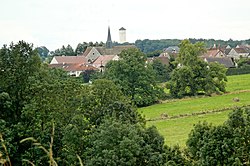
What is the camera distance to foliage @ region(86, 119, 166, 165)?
15828 millimetres

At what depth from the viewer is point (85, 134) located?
19.0 m

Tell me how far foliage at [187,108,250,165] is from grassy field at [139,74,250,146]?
12.5 m

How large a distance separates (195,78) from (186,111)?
12802 millimetres

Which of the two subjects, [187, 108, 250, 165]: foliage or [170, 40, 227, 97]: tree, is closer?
[187, 108, 250, 165]: foliage

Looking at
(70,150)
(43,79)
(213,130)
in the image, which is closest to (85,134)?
(70,150)

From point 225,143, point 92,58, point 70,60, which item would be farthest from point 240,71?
point 225,143

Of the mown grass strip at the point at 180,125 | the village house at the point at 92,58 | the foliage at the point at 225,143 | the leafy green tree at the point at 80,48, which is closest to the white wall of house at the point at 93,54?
the village house at the point at 92,58

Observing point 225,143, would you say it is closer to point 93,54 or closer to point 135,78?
point 135,78

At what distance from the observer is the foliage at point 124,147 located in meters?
15.8

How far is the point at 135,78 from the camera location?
179 ft

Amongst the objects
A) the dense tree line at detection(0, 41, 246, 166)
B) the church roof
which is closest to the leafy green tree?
the church roof

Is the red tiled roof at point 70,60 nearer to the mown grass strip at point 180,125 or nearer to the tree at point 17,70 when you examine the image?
the mown grass strip at point 180,125

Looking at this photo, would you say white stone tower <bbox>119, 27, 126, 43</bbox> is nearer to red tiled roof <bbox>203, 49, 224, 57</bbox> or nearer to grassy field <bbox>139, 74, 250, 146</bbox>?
red tiled roof <bbox>203, 49, 224, 57</bbox>

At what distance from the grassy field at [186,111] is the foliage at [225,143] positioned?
12454mm
